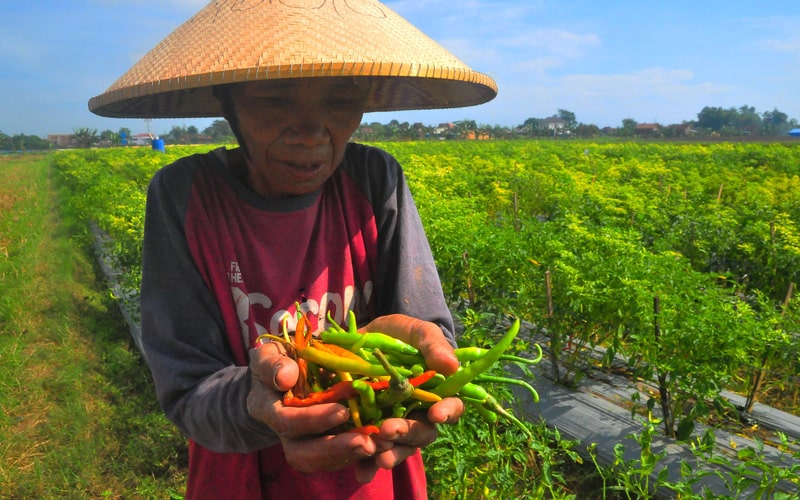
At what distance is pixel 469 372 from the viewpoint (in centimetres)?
114

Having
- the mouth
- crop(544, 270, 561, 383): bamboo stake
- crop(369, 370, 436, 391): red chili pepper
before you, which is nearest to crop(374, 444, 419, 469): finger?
crop(369, 370, 436, 391): red chili pepper

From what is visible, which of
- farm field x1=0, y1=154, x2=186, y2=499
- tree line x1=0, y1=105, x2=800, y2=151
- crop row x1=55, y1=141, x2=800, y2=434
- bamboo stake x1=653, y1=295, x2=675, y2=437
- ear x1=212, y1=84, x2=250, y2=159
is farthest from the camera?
tree line x1=0, y1=105, x2=800, y2=151

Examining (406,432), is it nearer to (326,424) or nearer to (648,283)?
(326,424)

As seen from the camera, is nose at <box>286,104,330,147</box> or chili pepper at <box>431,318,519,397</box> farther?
nose at <box>286,104,330,147</box>

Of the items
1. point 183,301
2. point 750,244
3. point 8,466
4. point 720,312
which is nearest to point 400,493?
point 183,301

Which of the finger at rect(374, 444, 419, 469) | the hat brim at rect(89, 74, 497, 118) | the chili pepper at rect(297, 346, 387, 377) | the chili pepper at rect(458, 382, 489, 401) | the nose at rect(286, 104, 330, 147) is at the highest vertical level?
the hat brim at rect(89, 74, 497, 118)

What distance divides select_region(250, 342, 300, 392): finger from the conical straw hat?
57 centimetres

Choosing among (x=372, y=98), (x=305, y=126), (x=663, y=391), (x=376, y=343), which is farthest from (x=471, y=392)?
(x=663, y=391)

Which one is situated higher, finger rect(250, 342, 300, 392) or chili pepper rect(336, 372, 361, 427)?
finger rect(250, 342, 300, 392)

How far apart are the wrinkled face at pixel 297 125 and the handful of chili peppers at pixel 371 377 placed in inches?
14.6

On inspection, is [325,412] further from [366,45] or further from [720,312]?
[720,312]

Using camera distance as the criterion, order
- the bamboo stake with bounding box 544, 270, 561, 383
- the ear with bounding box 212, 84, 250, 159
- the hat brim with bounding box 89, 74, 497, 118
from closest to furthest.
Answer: the ear with bounding box 212, 84, 250, 159
the hat brim with bounding box 89, 74, 497, 118
the bamboo stake with bounding box 544, 270, 561, 383

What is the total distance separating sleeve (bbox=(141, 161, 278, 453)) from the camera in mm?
1200

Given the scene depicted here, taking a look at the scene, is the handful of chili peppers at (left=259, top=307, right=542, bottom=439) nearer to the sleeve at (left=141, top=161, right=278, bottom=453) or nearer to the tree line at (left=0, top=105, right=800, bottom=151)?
the sleeve at (left=141, top=161, right=278, bottom=453)
